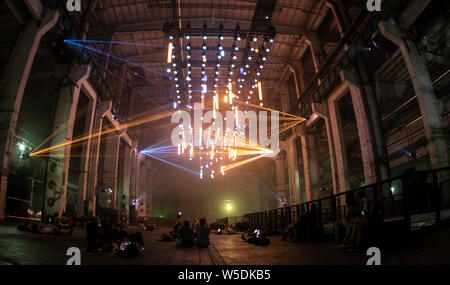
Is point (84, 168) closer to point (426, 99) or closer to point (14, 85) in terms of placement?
point (14, 85)

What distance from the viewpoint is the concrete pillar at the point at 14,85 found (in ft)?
34.1

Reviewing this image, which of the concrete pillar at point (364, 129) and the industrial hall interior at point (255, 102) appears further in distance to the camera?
the concrete pillar at point (364, 129)

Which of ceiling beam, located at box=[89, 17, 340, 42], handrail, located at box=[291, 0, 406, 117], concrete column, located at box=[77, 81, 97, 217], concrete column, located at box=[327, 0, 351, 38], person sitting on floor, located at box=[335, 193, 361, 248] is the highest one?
ceiling beam, located at box=[89, 17, 340, 42]

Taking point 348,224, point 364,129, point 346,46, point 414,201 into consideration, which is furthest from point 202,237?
point 346,46

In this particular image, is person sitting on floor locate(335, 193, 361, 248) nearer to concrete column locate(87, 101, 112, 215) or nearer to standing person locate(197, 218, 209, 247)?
standing person locate(197, 218, 209, 247)

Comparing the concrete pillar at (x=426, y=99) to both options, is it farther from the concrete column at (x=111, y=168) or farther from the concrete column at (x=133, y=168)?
the concrete column at (x=133, y=168)

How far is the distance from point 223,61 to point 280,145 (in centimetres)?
999

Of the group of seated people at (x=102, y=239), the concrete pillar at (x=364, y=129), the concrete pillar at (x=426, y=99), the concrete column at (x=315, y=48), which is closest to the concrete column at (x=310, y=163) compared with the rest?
the concrete column at (x=315, y=48)

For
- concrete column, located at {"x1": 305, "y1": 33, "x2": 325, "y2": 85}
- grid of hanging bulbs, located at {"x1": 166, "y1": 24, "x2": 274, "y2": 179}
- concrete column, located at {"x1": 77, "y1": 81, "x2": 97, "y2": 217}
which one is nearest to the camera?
grid of hanging bulbs, located at {"x1": 166, "y1": 24, "x2": 274, "y2": 179}

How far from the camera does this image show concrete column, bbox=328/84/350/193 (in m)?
15.6

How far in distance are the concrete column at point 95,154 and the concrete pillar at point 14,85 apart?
7.51 m

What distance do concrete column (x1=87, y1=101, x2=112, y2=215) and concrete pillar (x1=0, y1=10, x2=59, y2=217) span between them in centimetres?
751

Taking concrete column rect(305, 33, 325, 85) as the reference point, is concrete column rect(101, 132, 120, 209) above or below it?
below

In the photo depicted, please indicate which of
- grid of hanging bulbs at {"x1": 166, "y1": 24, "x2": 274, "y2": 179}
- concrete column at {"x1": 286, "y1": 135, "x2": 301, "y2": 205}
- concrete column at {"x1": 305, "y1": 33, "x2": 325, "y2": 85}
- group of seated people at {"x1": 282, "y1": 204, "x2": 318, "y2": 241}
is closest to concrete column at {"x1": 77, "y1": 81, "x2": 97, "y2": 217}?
grid of hanging bulbs at {"x1": 166, "y1": 24, "x2": 274, "y2": 179}
